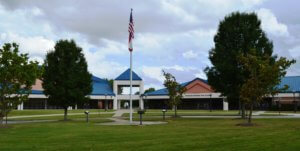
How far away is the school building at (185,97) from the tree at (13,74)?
3831 cm

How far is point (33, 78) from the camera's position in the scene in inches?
1068

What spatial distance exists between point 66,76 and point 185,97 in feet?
174

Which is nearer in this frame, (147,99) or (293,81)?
(293,81)

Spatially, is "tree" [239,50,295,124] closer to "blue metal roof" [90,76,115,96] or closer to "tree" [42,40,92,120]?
"tree" [42,40,92,120]

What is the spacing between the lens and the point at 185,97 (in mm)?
84938

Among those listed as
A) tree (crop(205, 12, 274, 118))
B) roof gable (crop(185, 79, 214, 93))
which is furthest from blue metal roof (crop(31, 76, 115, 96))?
tree (crop(205, 12, 274, 118))

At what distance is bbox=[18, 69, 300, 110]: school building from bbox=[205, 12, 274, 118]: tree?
1254 inches

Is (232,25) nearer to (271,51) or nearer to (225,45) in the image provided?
(225,45)

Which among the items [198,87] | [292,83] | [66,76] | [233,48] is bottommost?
[66,76]

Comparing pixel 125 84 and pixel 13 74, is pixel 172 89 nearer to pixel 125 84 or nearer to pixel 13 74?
pixel 13 74

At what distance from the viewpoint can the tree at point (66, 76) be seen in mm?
34562

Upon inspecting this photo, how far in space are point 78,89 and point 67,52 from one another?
3680mm

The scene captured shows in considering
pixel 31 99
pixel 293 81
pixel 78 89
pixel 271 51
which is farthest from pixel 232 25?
pixel 31 99

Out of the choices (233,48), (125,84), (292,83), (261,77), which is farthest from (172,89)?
(125,84)
